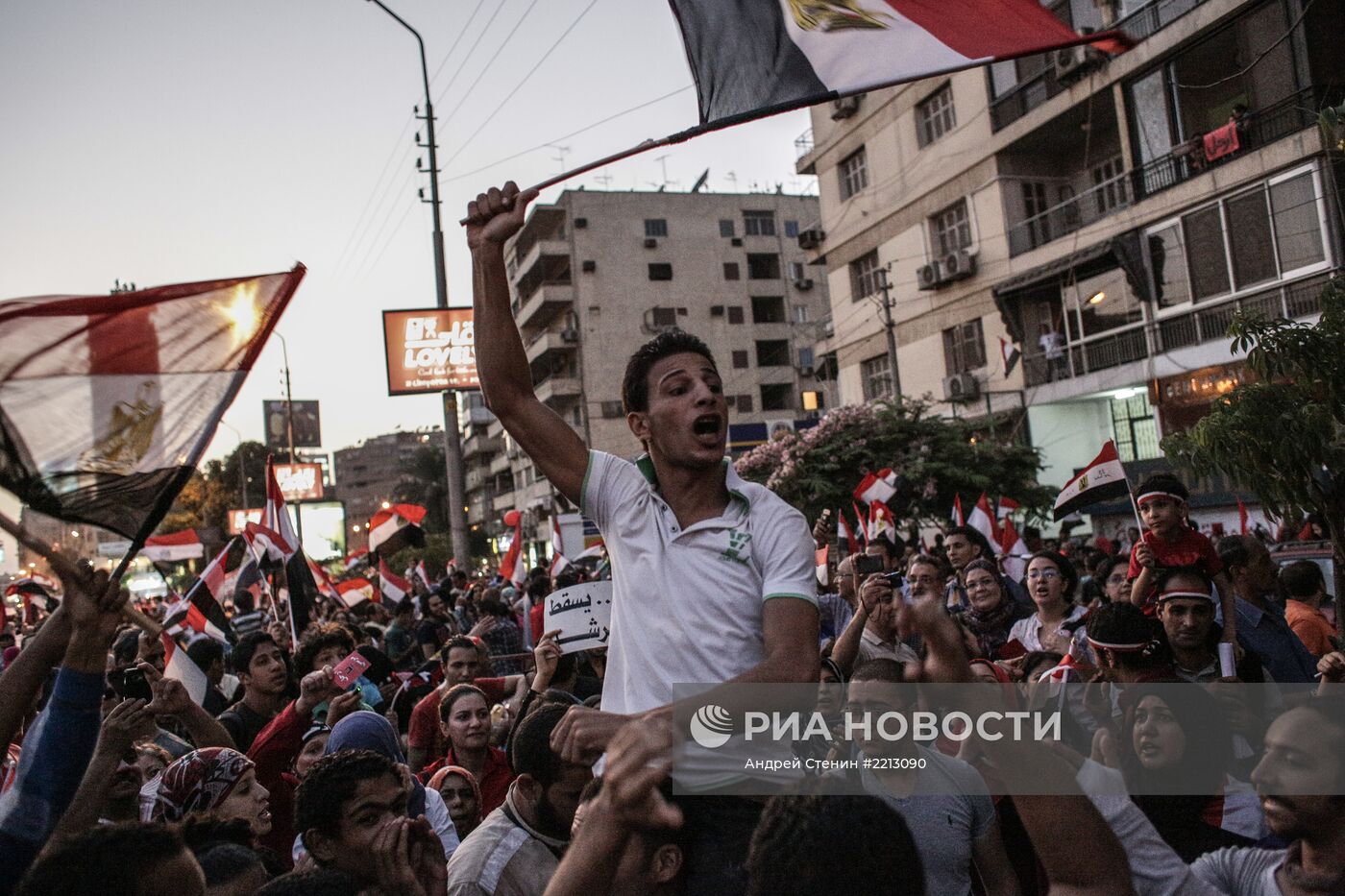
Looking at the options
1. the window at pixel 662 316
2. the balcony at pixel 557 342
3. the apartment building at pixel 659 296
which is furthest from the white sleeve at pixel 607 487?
the window at pixel 662 316

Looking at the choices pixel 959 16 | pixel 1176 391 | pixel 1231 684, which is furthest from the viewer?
pixel 1176 391

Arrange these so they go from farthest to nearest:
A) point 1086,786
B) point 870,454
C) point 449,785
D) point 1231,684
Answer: point 870,454 → point 449,785 → point 1231,684 → point 1086,786

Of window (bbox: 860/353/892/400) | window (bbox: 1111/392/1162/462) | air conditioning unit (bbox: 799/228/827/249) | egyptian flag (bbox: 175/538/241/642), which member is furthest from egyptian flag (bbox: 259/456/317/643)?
air conditioning unit (bbox: 799/228/827/249)

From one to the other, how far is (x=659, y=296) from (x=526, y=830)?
2103 inches

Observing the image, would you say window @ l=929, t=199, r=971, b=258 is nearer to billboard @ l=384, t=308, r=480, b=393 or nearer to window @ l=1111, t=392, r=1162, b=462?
window @ l=1111, t=392, r=1162, b=462

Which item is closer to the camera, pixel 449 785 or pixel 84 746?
pixel 84 746

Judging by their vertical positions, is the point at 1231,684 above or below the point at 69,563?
below

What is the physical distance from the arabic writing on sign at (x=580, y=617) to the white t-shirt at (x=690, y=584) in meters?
3.66

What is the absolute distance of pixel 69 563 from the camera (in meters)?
2.35

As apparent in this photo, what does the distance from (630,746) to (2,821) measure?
1497 mm

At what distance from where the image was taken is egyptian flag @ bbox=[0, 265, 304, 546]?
2.55 meters

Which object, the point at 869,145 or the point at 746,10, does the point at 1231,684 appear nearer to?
the point at 746,10

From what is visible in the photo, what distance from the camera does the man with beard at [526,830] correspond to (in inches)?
128

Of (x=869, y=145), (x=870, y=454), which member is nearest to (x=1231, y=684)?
(x=870, y=454)
